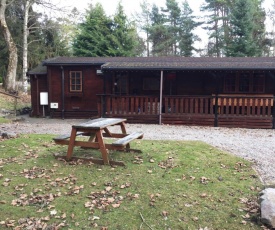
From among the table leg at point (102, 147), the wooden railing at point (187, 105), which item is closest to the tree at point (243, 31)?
the wooden railing at point (187, 105)

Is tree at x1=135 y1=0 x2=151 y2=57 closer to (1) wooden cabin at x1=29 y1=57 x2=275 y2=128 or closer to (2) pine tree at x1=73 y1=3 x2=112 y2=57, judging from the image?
(2) pine tree at x1=73 y1=3 x2=112 y2=57

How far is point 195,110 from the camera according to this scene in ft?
36.2

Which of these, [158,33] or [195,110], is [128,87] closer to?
[195,110]

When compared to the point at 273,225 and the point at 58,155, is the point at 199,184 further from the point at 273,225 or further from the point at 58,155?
the point at 58,155

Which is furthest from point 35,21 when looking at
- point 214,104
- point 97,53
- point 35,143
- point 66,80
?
point 35,143

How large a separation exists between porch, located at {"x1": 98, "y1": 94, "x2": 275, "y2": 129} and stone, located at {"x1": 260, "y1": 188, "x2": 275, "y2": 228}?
729 cm

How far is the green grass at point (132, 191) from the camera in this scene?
3.30 m

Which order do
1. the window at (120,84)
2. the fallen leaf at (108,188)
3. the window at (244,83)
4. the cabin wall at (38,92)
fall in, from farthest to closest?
the cabin wall at (38,92) < the window at (120,84) < the window at (244,83) < the fallen leaf at (108,188)

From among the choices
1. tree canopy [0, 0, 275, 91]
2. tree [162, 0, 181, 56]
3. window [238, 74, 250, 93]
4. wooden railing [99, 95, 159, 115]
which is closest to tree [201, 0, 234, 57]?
tree canopy [0, 0, 275, 91]

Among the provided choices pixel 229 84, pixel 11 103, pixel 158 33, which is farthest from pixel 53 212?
pixel 158 33

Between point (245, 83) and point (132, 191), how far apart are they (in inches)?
411

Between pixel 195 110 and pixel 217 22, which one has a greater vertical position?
pixel 217 22

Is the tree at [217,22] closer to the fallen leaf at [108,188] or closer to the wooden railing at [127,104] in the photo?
the wooden railing at [127,104]

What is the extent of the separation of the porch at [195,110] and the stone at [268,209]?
7.29 meters
